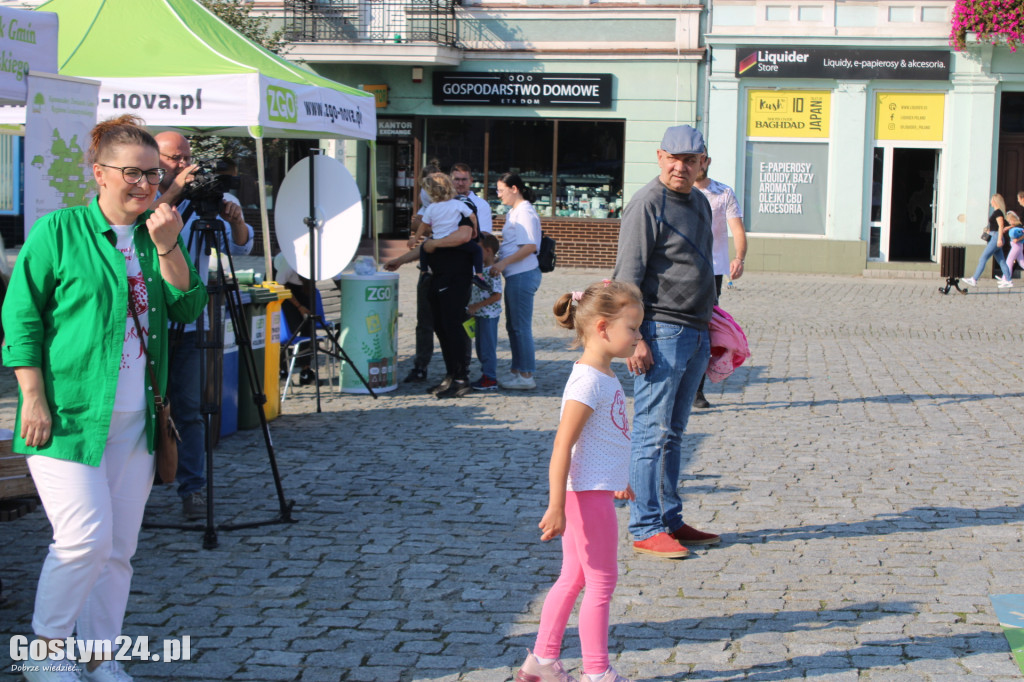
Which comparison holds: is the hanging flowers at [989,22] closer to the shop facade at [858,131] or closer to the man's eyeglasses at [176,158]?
the shop facade at [858,131]

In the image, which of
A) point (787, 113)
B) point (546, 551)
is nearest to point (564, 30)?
point (787, 113)

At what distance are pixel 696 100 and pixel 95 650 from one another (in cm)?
2037

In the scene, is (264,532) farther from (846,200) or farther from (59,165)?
(846,200)

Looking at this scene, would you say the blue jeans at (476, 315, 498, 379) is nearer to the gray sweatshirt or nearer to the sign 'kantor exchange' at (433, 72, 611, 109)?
the gray sweatshirt

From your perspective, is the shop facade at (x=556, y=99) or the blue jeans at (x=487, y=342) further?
the shop facade at (x=556, y=99)

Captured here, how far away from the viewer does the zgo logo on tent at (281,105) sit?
8195 millimetres

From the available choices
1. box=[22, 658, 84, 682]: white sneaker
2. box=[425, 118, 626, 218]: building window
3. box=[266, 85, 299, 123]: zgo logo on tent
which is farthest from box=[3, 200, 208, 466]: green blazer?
box=[425, 118, 626, 218]: building window

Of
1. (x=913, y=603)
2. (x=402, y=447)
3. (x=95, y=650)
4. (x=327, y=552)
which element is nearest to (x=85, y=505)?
(x=95, y=650)

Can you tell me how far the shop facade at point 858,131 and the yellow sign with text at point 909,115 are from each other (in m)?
0.02

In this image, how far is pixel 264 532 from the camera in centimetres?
548

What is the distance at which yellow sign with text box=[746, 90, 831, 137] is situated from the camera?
2197 cm

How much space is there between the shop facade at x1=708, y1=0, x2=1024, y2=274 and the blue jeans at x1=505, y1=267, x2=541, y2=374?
13550 millimetres

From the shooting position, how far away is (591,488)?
371 centimetres

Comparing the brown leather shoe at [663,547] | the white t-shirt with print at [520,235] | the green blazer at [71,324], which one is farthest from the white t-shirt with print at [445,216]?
the green blazer at [71,324]
